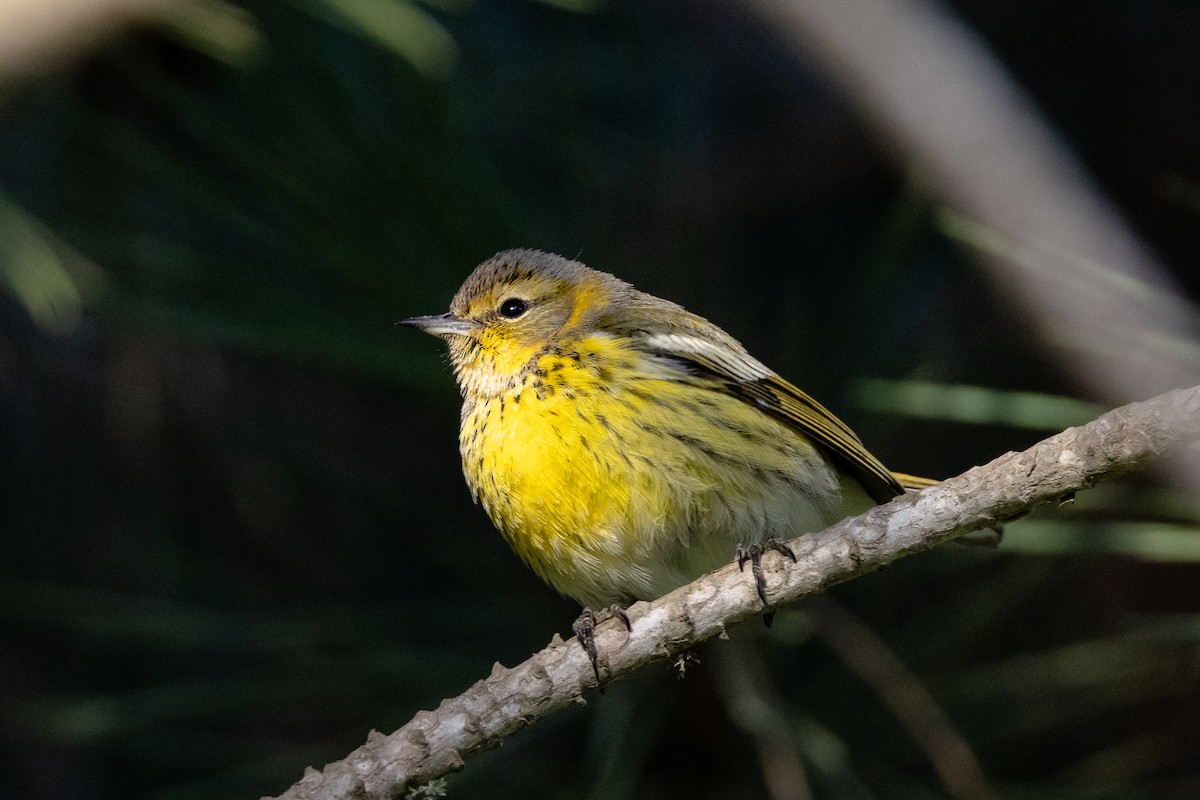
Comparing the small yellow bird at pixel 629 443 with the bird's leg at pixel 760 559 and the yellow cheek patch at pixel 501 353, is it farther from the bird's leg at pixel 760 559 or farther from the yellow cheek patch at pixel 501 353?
the bird's leg at pixel 760 559

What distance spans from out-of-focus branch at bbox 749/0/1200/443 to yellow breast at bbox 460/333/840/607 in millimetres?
760

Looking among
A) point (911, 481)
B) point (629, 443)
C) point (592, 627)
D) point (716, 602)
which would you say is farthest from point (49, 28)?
point (911, 481)

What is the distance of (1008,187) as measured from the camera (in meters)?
3.01

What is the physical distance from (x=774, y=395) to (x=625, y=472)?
1.71 ft

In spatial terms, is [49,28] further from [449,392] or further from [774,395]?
[774,395]

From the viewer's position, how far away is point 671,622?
2510 millimetres

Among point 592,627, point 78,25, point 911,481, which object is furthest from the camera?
point 911,481

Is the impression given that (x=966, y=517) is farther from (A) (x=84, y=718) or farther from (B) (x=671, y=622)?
(A) (x=84, y=718)

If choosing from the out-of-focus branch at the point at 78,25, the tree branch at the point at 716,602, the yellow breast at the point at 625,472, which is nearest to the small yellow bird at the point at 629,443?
the yellow breast at the point at 625,472

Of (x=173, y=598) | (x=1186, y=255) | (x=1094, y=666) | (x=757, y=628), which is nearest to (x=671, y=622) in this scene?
(x=757, y=628)

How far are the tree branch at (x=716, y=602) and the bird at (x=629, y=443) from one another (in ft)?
1.45

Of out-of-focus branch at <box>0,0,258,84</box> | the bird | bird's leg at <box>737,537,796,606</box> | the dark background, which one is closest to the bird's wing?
the bird

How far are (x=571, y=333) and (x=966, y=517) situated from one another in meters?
1.55

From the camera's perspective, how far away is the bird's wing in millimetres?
3379
